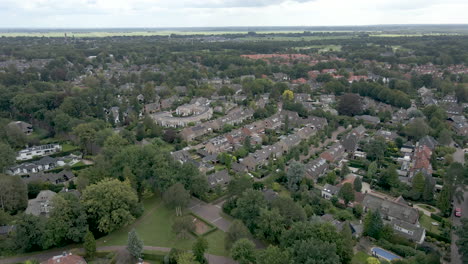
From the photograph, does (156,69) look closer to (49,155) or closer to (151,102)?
(151,102)

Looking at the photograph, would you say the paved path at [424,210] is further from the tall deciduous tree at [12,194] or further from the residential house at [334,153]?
the tall deciduous tree at [12,194]

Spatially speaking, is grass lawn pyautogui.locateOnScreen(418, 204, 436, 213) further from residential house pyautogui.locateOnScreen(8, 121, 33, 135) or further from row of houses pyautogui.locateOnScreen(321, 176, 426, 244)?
residential house pyautogui.locateOnScreen(8, 121, 33, 135)

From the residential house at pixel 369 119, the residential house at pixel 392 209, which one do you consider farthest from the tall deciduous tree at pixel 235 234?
the residential house at pixel 369 119

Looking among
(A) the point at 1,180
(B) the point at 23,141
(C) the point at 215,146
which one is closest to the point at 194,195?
(C) the point at 215,146

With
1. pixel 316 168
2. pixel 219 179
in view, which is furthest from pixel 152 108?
pixel 316 168

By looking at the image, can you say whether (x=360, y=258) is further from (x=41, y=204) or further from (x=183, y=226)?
(x=41, y=204)

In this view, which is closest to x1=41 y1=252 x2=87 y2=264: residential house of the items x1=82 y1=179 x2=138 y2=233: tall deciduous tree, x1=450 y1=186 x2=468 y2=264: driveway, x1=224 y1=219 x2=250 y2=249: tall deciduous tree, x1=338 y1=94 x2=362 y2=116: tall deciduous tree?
x1=82 y1=179 x2=138 y2=233: tall deciduous tree
